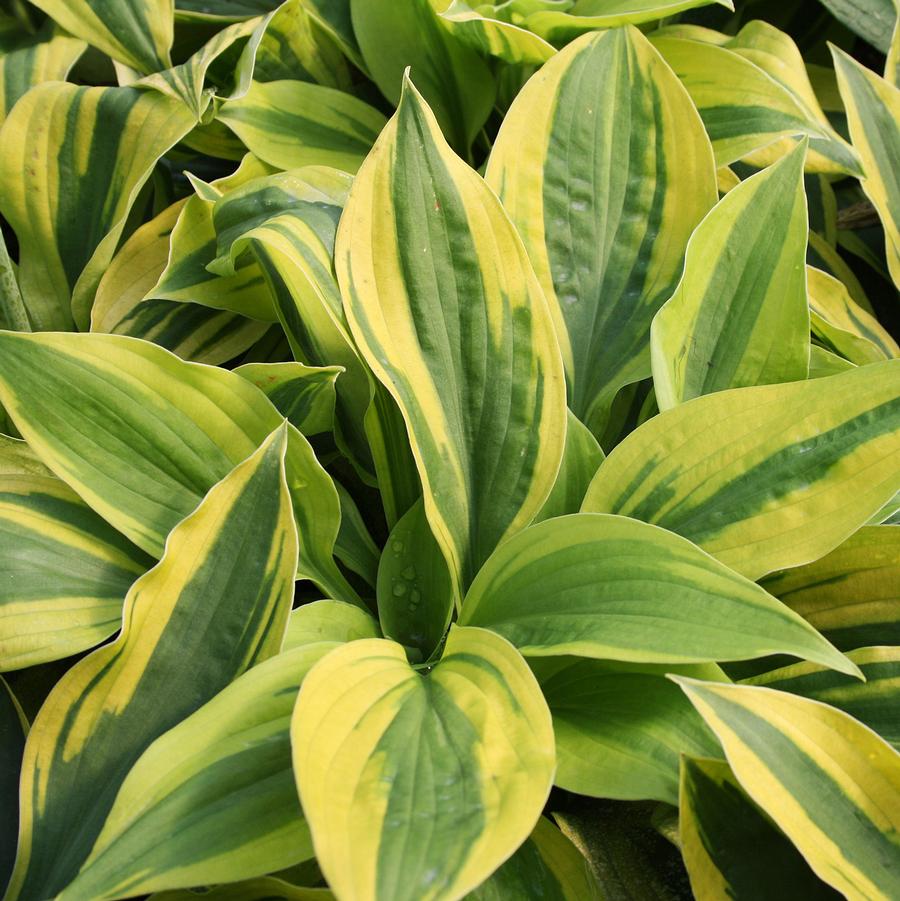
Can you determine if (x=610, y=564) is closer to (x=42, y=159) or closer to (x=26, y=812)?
(x=26, y=812)

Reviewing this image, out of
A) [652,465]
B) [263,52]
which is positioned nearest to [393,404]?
[652,465]

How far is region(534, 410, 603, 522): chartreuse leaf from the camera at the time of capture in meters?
0.73

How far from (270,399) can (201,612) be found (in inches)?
8.5

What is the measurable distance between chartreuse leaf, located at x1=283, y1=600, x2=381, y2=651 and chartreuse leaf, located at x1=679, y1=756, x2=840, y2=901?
0.26 metres

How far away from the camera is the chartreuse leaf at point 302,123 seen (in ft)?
3.14

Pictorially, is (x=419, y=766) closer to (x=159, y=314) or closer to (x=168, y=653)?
(x=168, y=653)

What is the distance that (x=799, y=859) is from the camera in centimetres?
58

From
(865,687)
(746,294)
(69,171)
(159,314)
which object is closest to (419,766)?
(865,687)

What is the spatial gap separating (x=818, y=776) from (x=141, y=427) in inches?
20.3

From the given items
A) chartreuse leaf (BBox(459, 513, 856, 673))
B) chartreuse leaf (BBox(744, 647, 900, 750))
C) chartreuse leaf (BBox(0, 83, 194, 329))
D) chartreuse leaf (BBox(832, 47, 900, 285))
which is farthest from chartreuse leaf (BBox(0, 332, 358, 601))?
chartreuse leaf (BBox(832, 47, 900, 285))

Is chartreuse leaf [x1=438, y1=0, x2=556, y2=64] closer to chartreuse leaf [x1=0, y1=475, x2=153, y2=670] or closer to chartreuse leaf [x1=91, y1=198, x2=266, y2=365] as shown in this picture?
chartreuse leaf [x1=91, y1=198, x2=266, y2=365]

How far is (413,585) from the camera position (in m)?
0.74

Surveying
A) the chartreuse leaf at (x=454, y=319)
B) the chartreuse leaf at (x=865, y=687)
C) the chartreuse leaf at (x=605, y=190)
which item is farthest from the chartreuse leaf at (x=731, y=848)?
the chartreuse leaf at (x=605, y=190)

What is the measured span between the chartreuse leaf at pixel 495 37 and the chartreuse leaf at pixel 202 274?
28 centimetres
